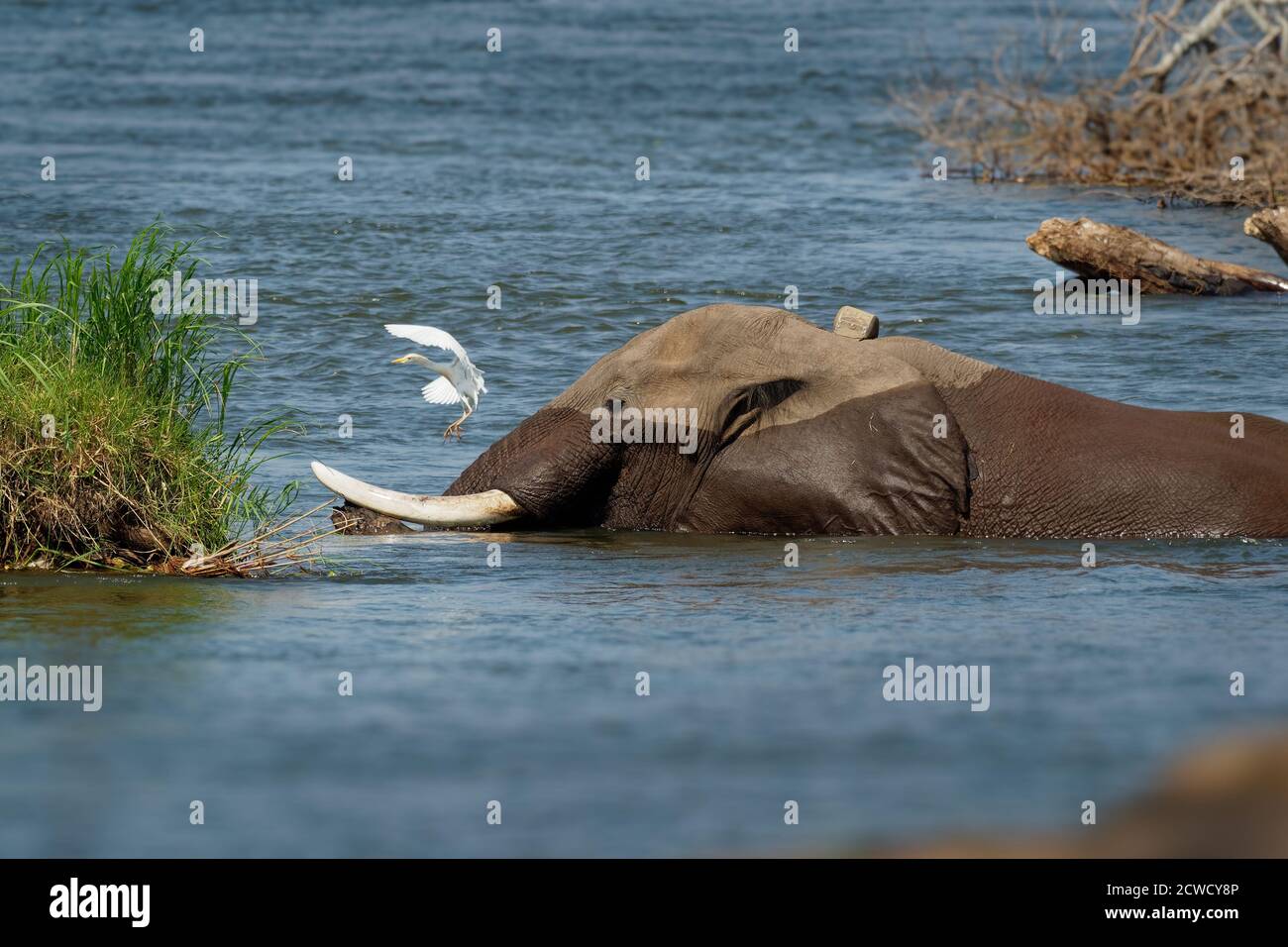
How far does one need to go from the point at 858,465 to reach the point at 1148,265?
783 centimetres

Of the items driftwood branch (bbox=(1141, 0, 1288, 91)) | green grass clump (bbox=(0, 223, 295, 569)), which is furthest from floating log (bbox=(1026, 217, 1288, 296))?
green grass clump (bbox=(0, 223, 295, 569))

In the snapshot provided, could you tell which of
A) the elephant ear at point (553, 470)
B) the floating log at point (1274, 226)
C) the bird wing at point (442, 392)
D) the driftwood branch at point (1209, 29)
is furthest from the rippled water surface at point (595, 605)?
the driftwood branch at point (1209, 29)

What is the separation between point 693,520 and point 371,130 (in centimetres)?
2045

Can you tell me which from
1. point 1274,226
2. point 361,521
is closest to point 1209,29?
point 1274,226

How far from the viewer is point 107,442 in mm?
8469

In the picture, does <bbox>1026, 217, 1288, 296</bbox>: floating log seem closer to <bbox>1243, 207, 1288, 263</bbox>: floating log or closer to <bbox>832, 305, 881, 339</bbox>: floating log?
<bbox>1243, 207, 1288, 263</bbox>: floating log

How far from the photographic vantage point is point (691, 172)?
82.8 feet

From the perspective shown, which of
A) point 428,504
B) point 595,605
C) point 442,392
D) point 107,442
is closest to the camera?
point 595,605

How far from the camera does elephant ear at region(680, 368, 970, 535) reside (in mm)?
9398

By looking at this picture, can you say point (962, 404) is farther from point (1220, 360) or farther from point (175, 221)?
point (175, 221)

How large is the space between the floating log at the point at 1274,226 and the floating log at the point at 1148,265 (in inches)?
58.3

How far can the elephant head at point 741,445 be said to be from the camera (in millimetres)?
9422

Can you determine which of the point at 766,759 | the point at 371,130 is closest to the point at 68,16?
the point at 371,130

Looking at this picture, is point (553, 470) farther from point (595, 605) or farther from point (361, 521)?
point (595, 605)
